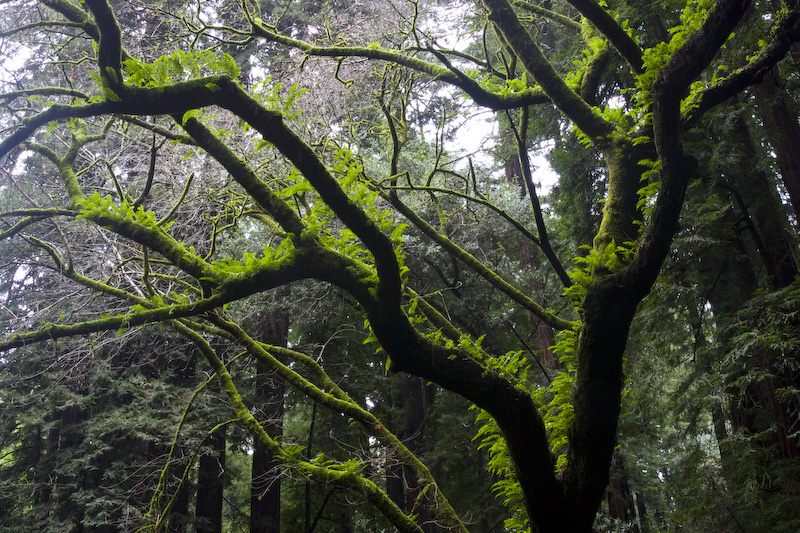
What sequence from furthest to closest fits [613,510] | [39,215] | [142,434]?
1. [613,510]
2. [142,434]
3. [39,215]

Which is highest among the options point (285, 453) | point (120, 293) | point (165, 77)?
point (165, 77)

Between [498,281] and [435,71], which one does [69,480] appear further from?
[435,71]

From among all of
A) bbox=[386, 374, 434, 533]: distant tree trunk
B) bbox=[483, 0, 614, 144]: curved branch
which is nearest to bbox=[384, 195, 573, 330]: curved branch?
bbox=[483, 0, 614, 144]: curved branch

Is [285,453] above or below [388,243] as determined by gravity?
below

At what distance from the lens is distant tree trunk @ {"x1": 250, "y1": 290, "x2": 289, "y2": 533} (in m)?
8.33

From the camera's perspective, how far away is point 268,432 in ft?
26.5

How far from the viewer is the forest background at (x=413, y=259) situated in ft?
10.6

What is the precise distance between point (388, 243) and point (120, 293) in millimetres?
2579

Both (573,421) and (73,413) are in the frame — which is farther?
(73,413)

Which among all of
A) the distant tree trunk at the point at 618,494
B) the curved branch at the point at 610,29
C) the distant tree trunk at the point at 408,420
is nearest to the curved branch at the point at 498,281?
the curved branch at the point at 610,29

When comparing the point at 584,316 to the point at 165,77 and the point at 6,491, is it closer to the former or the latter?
the point at 165,77

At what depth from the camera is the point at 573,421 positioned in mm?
3498

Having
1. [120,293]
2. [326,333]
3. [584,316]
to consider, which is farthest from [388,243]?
[326,333]

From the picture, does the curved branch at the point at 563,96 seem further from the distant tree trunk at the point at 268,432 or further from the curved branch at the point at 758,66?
the distant tree trunk at the point at 268,432
